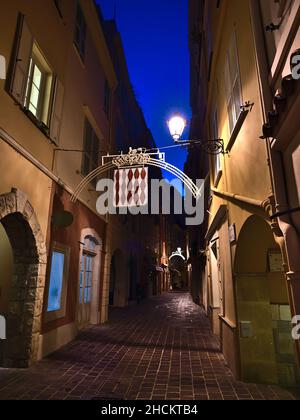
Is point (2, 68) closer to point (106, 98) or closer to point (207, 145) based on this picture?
point (207, 145)

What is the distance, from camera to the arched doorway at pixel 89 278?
30.5 ft

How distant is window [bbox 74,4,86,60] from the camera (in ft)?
29.5

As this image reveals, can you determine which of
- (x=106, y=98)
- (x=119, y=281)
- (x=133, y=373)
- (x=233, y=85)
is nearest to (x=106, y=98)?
(x=106, y=98)

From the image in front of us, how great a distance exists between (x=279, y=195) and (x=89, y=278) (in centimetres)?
834

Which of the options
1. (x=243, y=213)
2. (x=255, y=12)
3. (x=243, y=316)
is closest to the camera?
(x=255, y=12)

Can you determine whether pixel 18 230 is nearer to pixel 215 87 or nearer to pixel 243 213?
pixel 243 213

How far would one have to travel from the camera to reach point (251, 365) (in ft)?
16.0

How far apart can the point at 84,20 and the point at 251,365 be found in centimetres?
1128

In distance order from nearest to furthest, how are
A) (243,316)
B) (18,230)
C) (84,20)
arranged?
(243,316) < (18,230) < (84,20)

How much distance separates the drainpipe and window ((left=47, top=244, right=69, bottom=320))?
5429 mm

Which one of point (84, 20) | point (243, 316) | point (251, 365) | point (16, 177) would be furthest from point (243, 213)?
point (84, 20)

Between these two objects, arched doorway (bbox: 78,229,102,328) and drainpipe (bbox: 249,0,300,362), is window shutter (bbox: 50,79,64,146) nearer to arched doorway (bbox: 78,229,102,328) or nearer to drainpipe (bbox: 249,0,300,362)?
arched doorway (bbox: 78,229,102,328)

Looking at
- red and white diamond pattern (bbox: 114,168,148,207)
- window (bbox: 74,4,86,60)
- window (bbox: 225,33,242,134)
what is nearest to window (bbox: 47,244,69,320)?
red and white diamond pattern (bbox: 114,168,148,207)

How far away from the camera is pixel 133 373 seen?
525 cm
